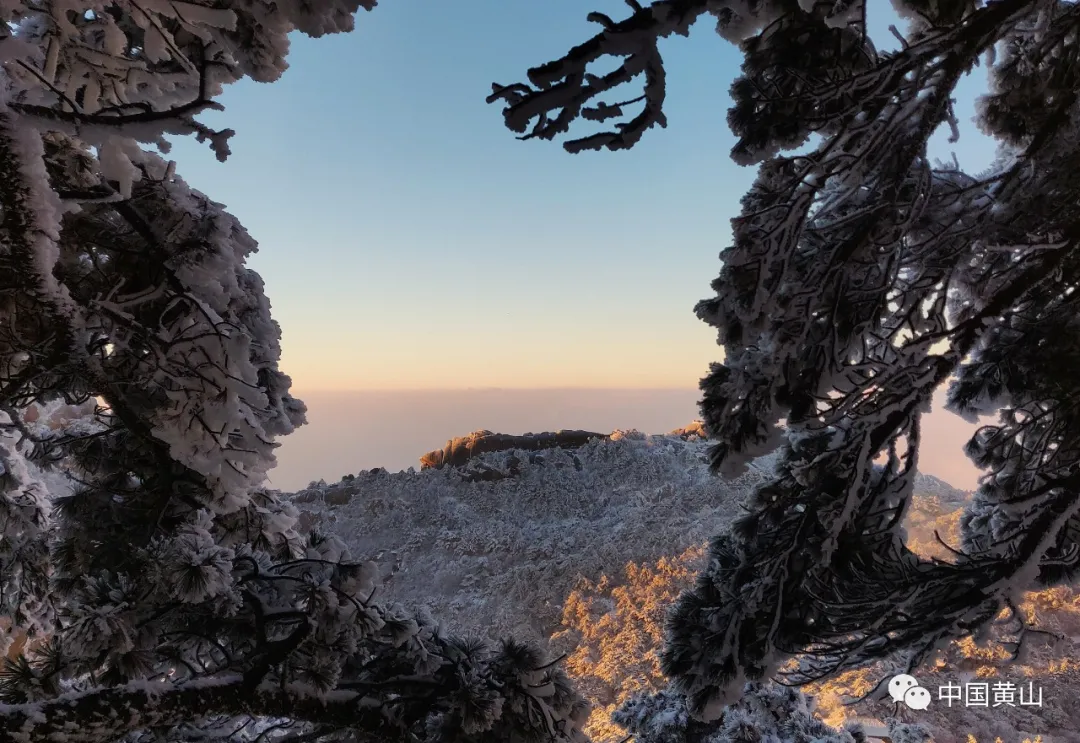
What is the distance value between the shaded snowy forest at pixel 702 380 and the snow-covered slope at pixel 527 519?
1169cm

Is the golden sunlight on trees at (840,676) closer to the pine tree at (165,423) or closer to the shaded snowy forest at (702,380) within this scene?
the shaded snowy forest at (702,380)

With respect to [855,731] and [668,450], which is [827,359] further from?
[668,450]

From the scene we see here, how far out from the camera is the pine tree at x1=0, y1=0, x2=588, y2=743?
1.99 metres

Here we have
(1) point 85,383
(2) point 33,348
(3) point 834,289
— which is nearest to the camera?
(2) point 33,348

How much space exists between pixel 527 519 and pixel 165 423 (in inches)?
697

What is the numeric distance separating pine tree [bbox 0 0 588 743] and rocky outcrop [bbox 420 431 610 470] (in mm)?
20254

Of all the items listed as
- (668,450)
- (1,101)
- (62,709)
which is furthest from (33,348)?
(668,450)

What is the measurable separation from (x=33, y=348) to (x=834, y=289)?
4.12 meters

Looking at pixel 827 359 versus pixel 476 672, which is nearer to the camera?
pixel 476 672

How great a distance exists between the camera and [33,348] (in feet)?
7.50

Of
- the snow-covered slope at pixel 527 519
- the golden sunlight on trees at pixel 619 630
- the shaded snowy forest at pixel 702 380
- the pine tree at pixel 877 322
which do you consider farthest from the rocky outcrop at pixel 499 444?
the pine tree at pixel 877 322

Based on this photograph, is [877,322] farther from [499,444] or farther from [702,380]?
[499,444]

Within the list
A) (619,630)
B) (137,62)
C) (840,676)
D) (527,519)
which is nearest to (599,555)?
(619,630)

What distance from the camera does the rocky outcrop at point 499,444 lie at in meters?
23.6
